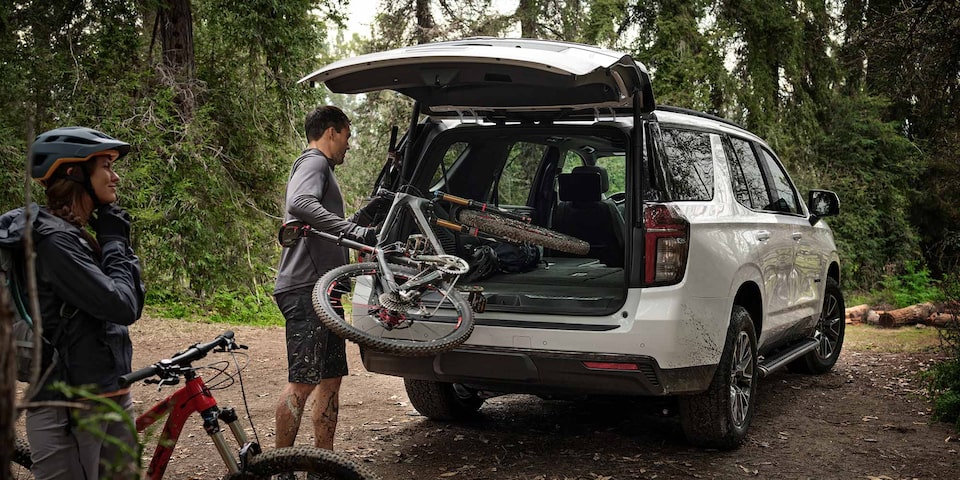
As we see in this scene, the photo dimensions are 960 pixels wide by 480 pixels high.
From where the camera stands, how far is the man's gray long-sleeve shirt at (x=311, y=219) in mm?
4363

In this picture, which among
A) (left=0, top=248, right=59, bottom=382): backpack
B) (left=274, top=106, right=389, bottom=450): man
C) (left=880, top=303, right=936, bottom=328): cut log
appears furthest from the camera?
(left=880, top=303, right=936, bottom=328): cut log

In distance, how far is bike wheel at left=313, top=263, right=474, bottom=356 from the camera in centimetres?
421

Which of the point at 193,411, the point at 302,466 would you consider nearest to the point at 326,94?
the point at 193,411

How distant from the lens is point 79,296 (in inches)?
102

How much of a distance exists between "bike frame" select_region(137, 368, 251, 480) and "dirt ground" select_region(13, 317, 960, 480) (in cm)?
149

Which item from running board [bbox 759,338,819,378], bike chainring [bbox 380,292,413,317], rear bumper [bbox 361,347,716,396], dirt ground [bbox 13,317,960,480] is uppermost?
bike chainring [bbox 380,292,413,317]

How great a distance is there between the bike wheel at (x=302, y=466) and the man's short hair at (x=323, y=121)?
6.99 ft

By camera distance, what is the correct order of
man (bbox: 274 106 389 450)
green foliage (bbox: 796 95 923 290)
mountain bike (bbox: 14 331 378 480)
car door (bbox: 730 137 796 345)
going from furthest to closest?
green foliage (bbox: 796 95 923 290) → car door (bbox: 730 137 796 345) → man (bbox: 274 106 389 450) → mountain bike (bbox: 14 331 378 480)

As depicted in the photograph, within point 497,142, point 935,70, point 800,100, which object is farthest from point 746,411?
point 800,100

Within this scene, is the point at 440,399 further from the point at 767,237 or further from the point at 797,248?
the point at 797,248

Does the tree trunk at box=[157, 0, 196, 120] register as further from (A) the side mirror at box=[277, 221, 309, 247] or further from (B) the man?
(A) the side mirror at box=[277, 221, 309, 247]

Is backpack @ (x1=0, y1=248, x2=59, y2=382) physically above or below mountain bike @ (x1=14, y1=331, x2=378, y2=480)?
above

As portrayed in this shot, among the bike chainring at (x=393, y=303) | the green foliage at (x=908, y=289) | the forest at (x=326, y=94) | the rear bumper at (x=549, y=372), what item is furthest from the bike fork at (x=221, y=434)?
the green foliage at (x=908, y=289)

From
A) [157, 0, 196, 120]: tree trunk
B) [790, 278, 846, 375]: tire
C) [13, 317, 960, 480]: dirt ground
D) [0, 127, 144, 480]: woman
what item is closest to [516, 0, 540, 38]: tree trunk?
[157, 0, 196, 120]: tree trunk
